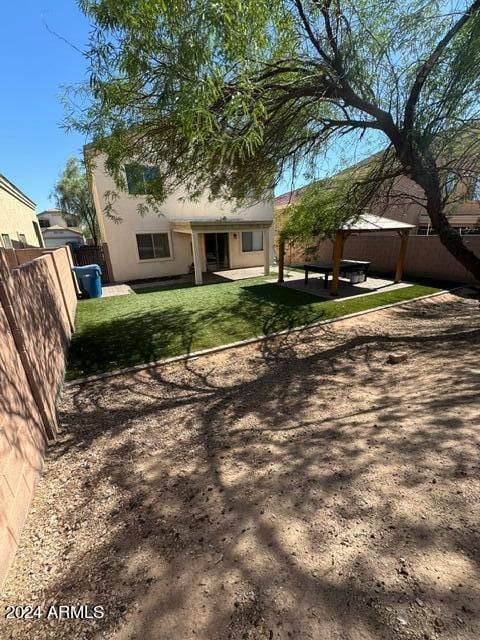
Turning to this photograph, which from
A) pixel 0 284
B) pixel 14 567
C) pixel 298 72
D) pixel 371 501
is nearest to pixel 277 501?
pixel 371 501

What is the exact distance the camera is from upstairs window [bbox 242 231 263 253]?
15.5 metres

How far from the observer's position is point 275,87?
4.43 metres

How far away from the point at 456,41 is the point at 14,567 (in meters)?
7.54

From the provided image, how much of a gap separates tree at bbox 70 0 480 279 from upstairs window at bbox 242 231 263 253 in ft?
29.6

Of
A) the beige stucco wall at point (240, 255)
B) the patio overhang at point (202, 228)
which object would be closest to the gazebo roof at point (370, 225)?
the patio overhang at point (202, 228)

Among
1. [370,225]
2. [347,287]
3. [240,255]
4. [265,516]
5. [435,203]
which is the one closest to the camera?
[265,516]

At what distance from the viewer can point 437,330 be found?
6586 mm

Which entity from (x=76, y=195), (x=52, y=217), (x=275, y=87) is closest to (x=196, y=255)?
(x=275, y=87)

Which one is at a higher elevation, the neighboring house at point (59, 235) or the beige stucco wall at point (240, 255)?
the neighboring house at point (59, 235)

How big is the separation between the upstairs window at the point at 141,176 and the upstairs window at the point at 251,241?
9.47m

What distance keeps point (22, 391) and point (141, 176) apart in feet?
16.1

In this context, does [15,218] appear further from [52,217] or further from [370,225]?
[52,217]

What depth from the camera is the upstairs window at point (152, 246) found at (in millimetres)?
13164

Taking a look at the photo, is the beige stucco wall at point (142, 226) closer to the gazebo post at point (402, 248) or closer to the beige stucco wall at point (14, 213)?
the beige stucco wall at point (14, 213)
